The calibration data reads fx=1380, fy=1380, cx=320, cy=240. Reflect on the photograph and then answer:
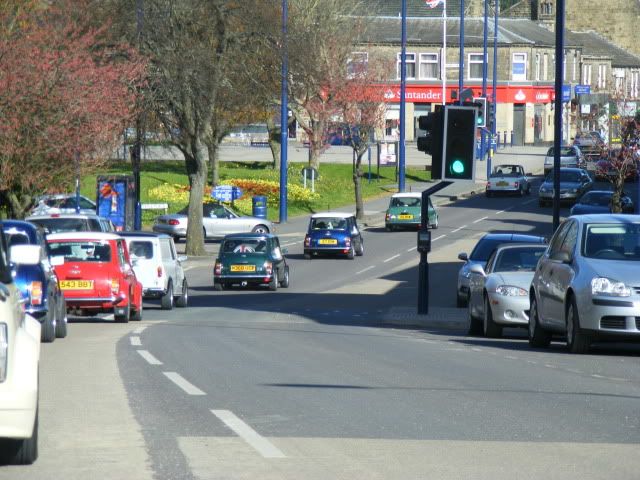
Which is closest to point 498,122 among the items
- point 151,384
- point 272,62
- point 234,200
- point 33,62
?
point 234,200

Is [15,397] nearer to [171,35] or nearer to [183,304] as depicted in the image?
[183,304]

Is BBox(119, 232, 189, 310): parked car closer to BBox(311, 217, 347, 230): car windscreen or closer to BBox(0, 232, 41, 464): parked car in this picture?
BBox(311, 217, 347, 230): car windscreen

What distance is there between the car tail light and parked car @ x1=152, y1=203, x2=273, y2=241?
33064mm

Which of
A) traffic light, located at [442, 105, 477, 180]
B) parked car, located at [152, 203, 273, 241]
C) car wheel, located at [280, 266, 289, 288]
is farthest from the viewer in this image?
parked car, located at [152, 203, 273, 241]

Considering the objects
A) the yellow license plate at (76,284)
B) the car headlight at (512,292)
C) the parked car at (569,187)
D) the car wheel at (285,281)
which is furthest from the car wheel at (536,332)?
the parked car at (569,187)

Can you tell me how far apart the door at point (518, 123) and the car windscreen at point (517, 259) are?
79.4m

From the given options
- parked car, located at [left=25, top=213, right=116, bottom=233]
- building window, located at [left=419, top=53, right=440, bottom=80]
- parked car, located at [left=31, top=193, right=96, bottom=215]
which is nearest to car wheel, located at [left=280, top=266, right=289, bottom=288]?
parked car, located at [left=25, top=213, right=116, bottom=233]

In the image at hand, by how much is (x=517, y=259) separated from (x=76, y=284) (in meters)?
7.54

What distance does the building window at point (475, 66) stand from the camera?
329 ft

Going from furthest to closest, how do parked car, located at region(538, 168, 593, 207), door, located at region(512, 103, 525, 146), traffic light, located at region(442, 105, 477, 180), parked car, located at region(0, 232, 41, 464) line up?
door, located at region(512, 103, 525, 146), parked car, located at region(538, 168, 593, 207), traffic light, located at region(442, 105, 477, 180), parked car, located at region(0, 232, 41, 464)

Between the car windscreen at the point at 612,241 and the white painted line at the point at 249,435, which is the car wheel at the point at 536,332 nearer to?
the car windscreen at the point at 612,241

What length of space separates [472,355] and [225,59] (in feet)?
89.4

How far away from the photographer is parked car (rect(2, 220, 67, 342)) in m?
18.0

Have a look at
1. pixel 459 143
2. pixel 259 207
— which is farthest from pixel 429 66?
pixel 459 143
